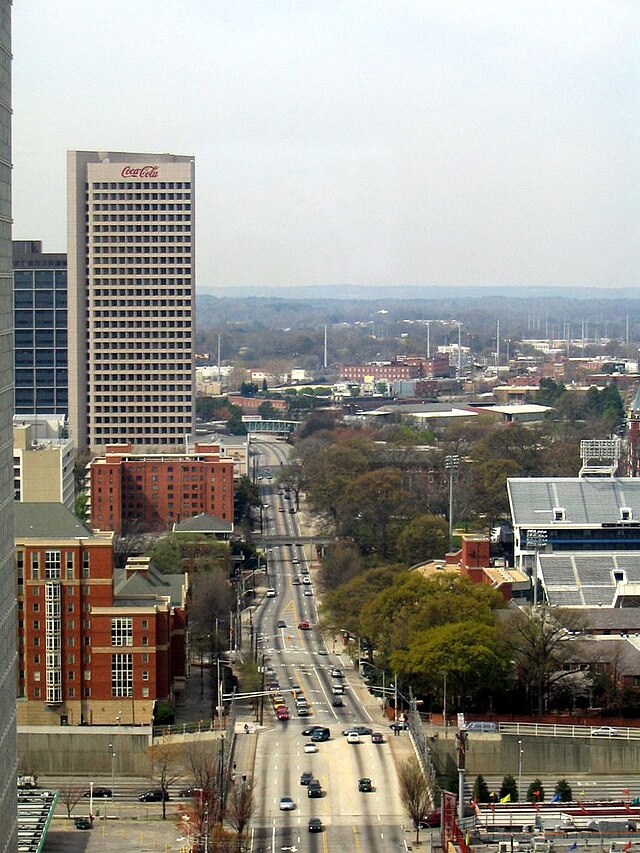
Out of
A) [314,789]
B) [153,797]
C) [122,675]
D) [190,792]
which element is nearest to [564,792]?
[314,789]

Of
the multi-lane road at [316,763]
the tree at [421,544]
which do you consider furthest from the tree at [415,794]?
the tree at [421,544]

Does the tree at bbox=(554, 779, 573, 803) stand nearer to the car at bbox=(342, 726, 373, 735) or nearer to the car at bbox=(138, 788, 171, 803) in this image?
the car at bbox=(342, 726, 373, 735)

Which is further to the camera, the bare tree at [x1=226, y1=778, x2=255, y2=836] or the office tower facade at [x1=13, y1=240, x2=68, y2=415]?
the office tower facade at [x1=13, y1=240, x2=68, y2=415]

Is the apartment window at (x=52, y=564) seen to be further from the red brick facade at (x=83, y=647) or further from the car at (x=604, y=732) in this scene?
the car at (x=604, y=732)

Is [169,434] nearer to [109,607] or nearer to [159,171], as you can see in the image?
[159,171]

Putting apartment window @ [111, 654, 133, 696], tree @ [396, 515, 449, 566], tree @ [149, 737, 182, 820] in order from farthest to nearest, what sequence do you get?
1. tree @ [396, 515, 449, 566]
2. apartment window @ [111, 654, 133, 696]
3. tree @ [149, 737, 182, 820]

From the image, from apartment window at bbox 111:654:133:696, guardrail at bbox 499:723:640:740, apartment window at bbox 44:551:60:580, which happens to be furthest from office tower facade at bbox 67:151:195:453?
guardrail at bbox 499:723:640:740

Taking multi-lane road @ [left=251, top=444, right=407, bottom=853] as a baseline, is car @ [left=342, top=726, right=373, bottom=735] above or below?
above
